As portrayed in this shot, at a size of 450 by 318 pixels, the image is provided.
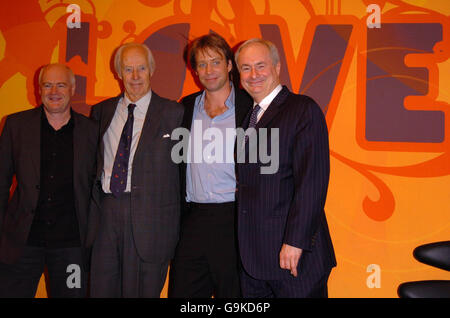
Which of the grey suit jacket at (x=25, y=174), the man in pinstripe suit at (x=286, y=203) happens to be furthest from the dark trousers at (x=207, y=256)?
the grey suit jacket at (x=25, y=174)

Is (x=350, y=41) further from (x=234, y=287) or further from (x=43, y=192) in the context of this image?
(x=43, y=192)

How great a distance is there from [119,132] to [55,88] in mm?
528

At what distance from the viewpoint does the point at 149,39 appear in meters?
3.24

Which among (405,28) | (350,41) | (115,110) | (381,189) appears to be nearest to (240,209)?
(115,110)

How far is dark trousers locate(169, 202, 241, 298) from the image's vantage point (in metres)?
2.38

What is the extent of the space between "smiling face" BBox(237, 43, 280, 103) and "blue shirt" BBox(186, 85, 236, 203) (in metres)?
0.34

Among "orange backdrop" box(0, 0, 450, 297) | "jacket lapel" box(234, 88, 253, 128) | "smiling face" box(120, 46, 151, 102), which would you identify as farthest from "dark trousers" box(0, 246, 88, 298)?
"orange backdrop" box(0, 0, 450, 297)

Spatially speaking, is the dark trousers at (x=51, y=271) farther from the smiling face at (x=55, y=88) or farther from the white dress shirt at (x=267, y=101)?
the white dress shirt at (x=267, y=101)

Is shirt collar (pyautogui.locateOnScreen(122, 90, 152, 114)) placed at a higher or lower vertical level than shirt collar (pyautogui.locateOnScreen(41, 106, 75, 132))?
higher

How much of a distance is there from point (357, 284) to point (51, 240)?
7.11 ft

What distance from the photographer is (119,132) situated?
2.62 meters

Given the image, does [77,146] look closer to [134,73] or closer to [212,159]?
[134,73]

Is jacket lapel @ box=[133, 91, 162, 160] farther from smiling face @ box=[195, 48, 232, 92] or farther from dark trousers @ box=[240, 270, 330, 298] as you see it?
dark trousers @ box=[240, 270, 330, 298]

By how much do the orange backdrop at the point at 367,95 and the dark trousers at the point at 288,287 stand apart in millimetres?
1081
